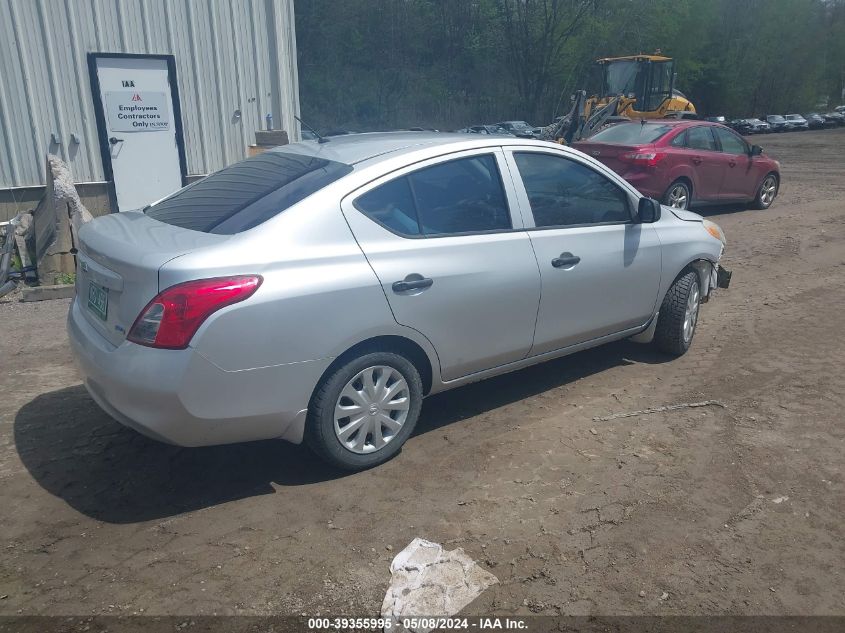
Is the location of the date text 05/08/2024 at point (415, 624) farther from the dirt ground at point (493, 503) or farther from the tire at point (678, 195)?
the tire at point (678, 195)

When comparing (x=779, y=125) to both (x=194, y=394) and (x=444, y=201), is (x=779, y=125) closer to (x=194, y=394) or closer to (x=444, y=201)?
(x=444, y=201)

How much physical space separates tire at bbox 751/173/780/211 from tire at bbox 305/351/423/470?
37.5ft

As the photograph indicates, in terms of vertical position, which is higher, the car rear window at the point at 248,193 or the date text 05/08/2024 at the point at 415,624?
the car rear window at the point at 248,193

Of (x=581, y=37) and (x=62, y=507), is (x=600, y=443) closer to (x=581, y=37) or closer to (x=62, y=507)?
(x=62, y=507)

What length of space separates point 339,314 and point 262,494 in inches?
39.9

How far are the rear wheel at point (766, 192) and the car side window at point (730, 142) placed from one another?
2.99 ft

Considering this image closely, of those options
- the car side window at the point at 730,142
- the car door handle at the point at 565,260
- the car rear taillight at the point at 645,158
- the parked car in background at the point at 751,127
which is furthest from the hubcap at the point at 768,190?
the parked car in background at the point at 751,127

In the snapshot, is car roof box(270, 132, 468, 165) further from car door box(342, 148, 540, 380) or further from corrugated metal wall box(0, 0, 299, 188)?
corrugated metal wall box(0, 0, 299, 188)

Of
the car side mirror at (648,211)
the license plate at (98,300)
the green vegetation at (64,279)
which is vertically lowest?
the green vegetation at (64,279)

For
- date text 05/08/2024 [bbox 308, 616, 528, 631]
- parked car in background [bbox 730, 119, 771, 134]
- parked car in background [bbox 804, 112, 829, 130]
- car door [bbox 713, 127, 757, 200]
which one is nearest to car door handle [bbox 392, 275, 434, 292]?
date text 05/08/2024 [bbox 308, 616, 528, 631]

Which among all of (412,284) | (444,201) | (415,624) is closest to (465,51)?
(444,201)

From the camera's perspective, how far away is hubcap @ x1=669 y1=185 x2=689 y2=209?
11257 mm

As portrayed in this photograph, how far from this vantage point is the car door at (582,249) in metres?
4.41

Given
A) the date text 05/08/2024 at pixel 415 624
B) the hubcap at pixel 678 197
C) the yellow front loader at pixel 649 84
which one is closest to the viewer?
the date text 05/08/2024 at pixel 415 624
